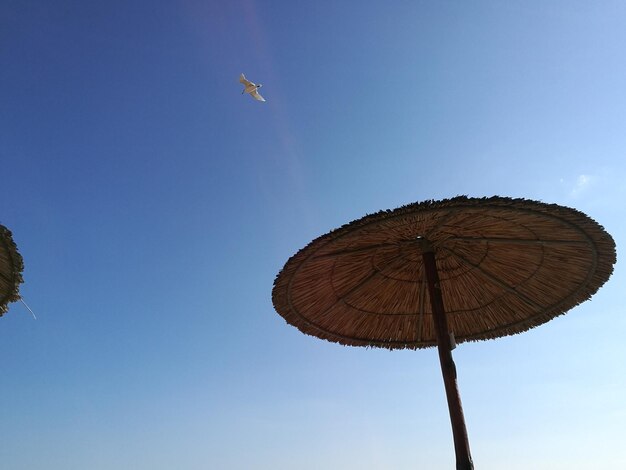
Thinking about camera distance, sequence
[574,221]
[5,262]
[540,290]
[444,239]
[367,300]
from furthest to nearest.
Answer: [367,300] → [540,290] → [444,239] → [5,262] → [574,221]

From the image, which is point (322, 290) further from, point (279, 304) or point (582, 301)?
point (582, 301)

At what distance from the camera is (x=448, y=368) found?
183 inches

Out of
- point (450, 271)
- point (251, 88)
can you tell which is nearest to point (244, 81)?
point (251, 88)

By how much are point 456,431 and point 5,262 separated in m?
4.53

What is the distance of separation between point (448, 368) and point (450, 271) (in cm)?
139

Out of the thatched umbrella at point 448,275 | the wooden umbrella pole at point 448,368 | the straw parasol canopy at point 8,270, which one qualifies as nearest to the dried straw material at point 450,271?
the thatched umbrella at point 448,275

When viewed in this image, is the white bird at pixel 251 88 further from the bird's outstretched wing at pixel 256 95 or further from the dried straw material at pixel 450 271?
the dried straw material at pixel 450 271

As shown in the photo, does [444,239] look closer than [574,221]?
No

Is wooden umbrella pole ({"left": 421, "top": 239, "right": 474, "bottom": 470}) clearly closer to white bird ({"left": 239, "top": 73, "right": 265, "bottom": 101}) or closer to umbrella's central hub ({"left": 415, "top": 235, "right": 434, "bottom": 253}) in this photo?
umbrella's central hub ({"left": 415, "top": 235, "right": 434, "bottom": 253})

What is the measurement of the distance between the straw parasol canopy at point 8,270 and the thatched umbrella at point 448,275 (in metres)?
2.50

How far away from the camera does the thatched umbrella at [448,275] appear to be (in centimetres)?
427

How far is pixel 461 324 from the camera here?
20.0 ft

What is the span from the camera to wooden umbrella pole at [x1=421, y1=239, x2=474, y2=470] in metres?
4.21

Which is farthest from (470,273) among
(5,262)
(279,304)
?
(5,262)
